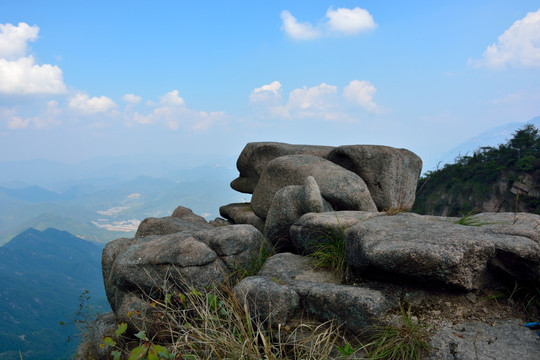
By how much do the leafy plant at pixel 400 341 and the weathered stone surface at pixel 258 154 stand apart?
925 cm

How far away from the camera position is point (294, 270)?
22.0 ft

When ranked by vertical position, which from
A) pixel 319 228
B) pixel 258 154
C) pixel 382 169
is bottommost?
pixel 319 228

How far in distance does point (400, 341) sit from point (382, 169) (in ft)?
26.9

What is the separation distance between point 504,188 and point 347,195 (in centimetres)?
4191

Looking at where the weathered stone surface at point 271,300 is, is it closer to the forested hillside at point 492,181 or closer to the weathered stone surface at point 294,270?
the weathered stone surface at point 294,270

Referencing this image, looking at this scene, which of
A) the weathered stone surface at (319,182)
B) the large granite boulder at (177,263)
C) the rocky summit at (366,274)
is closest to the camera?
the rocky summit at (366,274)

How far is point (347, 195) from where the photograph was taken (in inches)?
373

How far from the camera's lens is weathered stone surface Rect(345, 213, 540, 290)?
480 centimetres

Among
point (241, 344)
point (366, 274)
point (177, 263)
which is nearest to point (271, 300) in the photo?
point (241, 344)

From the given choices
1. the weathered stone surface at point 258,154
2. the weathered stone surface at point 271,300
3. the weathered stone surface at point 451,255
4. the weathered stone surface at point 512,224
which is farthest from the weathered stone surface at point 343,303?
the weathered stone surface at point 258,154

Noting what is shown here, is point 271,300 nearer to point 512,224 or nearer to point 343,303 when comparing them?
point 343,303

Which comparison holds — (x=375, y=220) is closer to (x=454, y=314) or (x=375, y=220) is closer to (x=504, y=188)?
(x=454, y=314)

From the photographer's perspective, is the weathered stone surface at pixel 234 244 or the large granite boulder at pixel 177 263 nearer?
the large granite boulder at pixel 177 263

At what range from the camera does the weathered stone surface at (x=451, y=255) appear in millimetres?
4805
